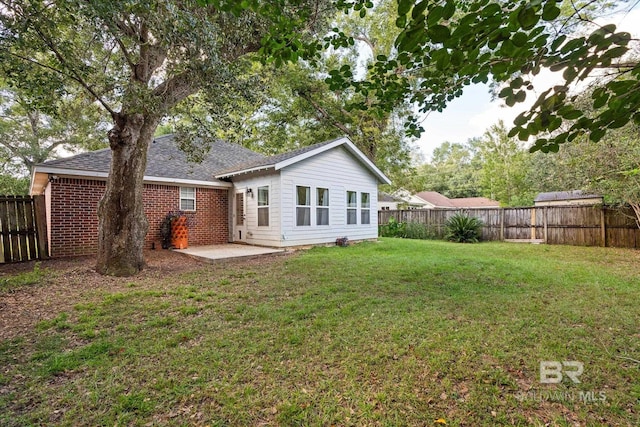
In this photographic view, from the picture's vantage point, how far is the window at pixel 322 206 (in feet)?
34.2

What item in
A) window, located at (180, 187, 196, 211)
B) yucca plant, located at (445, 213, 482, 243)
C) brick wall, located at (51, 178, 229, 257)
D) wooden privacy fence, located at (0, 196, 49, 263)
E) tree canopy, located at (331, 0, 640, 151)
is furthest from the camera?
yucca plant, located at (445, 213, 482, 243)

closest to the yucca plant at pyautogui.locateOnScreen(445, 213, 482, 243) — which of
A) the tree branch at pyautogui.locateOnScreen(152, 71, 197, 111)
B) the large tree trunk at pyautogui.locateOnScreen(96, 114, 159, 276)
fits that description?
the tree branch at pyautogui.locateOnScreen(152, 71, 197, 111)

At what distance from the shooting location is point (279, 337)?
3182mm

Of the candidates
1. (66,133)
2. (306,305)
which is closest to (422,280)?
(306,305)

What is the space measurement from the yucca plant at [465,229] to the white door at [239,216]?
9.13 m

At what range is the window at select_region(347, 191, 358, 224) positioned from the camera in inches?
458

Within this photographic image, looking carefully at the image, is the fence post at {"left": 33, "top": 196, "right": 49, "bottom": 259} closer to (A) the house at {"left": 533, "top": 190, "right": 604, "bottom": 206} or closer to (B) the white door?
(B) the white door

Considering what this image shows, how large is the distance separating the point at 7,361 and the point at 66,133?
21259 millimetres

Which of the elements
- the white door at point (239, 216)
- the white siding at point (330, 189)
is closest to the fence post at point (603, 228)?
the white siding at point (330, 189)

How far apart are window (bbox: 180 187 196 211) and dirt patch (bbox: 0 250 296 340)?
2.40m

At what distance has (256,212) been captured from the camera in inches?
401

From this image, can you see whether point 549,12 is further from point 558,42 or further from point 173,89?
point 173,89

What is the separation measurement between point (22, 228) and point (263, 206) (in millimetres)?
6251

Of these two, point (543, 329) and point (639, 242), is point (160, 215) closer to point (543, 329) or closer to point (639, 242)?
point (543, 329)
